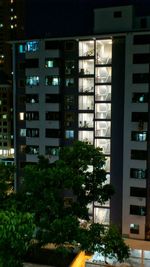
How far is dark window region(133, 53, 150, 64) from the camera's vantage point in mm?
27750

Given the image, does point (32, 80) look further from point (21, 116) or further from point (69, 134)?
point (69, 134)

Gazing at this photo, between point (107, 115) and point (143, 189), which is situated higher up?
point (107, 115)

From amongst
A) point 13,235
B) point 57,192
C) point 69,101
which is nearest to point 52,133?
Result: point 69,101

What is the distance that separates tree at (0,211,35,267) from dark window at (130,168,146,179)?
18600 mm

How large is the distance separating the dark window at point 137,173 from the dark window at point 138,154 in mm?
1055

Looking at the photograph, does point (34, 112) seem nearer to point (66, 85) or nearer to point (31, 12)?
point (66, 85)

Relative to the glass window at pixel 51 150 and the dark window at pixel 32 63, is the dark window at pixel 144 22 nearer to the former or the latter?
the dark window at pixel 32 63

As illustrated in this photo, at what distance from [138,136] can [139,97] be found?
129 inches

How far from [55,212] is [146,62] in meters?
16.2

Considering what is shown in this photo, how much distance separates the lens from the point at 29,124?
31.7 meters

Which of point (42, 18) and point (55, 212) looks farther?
point (42, 18)

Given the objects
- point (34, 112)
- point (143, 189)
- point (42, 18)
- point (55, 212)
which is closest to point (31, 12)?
point (42, 18)

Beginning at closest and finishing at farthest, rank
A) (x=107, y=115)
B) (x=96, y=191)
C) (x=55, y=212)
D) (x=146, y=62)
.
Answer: (x=55, y=212) → (x=96, y=191) → (x=146, y=62) → (x=107, y=115)

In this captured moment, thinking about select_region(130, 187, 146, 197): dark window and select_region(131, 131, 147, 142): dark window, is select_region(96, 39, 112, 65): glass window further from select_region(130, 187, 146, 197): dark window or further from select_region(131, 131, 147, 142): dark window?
select_region(130, 187, 146, 197): dark window
